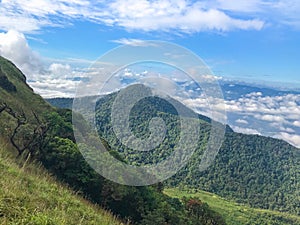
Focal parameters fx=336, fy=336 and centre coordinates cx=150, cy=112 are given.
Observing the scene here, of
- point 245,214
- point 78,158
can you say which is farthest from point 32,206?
point 245,214

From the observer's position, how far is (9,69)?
1431 inches

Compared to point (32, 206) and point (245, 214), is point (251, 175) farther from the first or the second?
point (32, 206)

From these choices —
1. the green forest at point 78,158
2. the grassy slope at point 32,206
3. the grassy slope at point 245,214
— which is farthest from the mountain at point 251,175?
the grassy slope at point 32,206

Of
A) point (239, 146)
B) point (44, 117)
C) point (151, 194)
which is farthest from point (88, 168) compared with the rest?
point (239, 146)

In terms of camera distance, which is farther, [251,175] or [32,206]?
[251,175]

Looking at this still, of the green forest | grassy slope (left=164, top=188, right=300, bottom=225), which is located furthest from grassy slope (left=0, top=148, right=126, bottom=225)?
grassy slope (left=164, top=188, right=300, bottom=225)

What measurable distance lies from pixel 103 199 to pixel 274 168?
139 metres

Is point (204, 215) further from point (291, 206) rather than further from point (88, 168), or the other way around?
point (291, 206)

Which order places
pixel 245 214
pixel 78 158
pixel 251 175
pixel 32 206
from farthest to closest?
pixel 251 175 → pixel 245 214 → pixel 78 158 → pixel 32 206

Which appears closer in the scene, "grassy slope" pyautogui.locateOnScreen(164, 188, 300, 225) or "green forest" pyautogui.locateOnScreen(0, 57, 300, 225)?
"green forest" pyautogui.locateOnScreen(0, 57, 300, 225)

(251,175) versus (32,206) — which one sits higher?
(32,206)

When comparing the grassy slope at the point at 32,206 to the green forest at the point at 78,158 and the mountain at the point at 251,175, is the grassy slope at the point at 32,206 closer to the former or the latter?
the green forest at the point at 78,158

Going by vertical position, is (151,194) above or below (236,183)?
above

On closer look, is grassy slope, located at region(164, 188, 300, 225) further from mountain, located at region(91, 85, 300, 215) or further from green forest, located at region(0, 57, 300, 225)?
green forest, located at region(0, 57, 300, 225)
